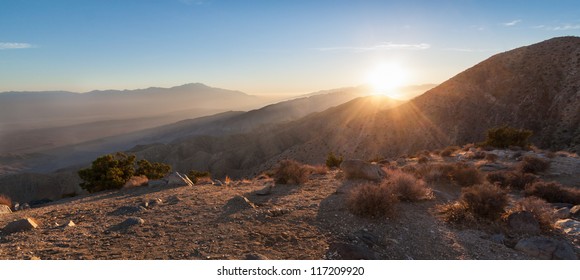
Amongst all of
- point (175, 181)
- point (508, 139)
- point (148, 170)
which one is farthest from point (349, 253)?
point (508, 139)

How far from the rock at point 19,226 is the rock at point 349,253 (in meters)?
6.41

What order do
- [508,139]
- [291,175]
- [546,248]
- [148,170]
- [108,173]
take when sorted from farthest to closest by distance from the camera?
[508,139] < [148,170] < [108,173] < [291,175] < [546,248]

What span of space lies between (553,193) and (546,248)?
6.24 m

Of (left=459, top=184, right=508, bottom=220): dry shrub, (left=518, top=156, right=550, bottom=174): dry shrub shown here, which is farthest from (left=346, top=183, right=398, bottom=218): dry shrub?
(left=518, top=156, right=550, bottom=174): dry shrub

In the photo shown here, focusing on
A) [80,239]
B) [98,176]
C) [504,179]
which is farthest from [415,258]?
[98,176]

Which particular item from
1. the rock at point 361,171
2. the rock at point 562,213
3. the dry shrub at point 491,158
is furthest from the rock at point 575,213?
the dry shrub at point 491,158

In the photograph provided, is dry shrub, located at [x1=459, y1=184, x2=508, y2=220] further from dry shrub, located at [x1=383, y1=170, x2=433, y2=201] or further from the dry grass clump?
the dry grass clump

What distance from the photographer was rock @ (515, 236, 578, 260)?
6801 mm

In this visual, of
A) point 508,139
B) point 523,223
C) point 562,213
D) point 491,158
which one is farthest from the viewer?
point 508,139

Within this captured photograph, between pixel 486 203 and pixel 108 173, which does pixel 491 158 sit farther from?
pixel 108 173

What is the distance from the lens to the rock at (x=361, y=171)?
44.0 ft

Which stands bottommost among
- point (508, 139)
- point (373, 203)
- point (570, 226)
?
point (508, 139)

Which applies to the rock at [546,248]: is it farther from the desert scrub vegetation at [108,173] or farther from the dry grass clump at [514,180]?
the desert scrub vegetation at [108,173]

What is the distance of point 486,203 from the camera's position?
852 centimetres
